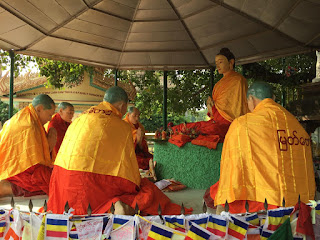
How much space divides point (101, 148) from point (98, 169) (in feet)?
0.78

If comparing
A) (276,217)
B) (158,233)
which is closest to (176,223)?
(158,233)

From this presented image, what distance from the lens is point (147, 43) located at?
25.7ft

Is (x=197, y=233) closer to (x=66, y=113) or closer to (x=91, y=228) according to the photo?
(x=91, y=228)

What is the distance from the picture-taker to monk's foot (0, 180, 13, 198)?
4987 millimetres

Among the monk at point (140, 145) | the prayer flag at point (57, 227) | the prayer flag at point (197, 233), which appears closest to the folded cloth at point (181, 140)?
the monk at point (140, 145)

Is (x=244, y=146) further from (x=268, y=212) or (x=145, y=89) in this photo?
(x=145, y=89)

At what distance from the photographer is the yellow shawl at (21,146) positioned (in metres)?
5.00

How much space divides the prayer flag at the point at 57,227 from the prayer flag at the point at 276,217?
156 cm

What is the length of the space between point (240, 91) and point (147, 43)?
9.59 ft

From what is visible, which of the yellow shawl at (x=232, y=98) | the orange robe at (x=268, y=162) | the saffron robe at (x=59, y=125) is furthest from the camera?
the saffron robe at (x=59, y=125)

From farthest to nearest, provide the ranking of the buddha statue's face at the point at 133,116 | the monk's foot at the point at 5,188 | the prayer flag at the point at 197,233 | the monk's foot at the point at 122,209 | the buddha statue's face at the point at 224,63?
the buddha statue's face at the point at 133,116 < the buddha statue's face at the point at 224,63 < the monk's foot at the point at 5,188 < the monk's foot at the point at 122,209 < the prayer flag at the point at 197,233

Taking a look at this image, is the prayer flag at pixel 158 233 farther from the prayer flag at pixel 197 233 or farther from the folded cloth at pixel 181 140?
the folded cloth at pixel 181 140

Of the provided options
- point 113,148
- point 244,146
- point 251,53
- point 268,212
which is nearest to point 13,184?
point 113,148

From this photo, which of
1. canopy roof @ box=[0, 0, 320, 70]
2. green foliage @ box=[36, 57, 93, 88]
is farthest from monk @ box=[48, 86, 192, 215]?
green foliage @ box=[36, 57, 93, 88]
